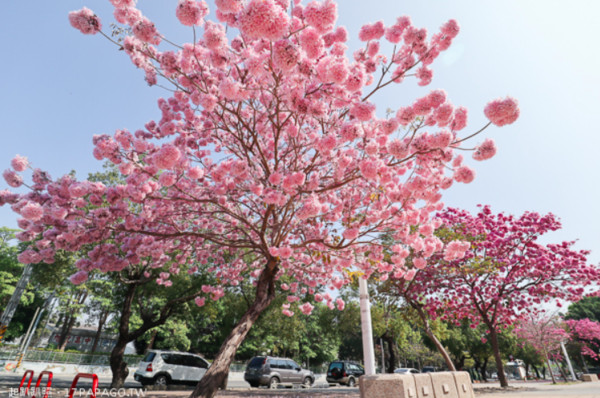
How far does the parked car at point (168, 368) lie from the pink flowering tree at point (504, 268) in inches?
457

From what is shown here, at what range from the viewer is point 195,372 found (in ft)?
46.7

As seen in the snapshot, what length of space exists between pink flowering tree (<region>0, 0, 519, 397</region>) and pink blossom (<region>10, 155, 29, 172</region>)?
2 cm

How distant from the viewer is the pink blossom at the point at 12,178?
6176 mm

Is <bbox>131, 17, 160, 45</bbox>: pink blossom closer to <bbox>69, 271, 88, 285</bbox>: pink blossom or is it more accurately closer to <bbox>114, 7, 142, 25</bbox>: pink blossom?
<bbox>114, 7, 142, 25</bbox>: pink blossom

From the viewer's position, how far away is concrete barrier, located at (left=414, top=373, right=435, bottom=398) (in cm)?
511

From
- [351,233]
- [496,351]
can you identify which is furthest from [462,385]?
[496,351]

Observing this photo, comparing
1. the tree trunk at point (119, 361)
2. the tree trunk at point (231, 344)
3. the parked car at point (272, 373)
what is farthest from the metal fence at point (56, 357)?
the tree trunk at point (231, 344)

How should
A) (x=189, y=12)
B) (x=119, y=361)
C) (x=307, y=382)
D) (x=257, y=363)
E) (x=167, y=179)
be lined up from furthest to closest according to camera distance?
1. (x=307, y=382)
2. (x=257, y=363)
3. (x=119, y=361)
4. (x=167, y=179)
5. (x=189, y=12)

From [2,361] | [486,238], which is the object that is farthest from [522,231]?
[2,361]

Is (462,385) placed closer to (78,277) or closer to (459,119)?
(459,119)

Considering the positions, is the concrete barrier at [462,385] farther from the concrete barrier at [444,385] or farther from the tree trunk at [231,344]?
the tree trunk at [231,344]

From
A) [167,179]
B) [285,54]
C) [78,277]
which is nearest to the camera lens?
[285,54]

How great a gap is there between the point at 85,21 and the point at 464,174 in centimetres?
711

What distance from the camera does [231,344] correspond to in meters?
6.78
